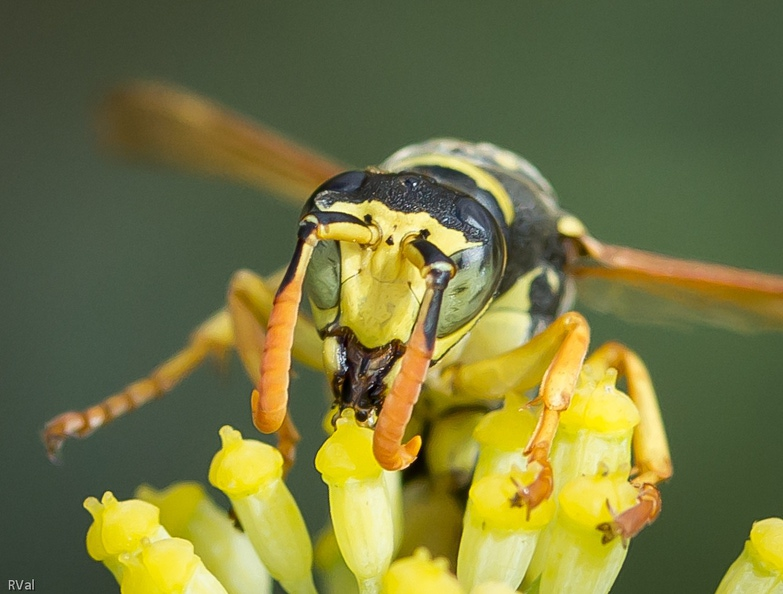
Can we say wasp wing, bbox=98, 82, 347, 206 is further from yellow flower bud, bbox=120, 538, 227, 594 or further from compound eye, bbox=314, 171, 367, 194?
yellow flower bud, bbox=120, 538, 227, 594

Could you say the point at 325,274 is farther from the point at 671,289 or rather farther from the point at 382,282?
the point at 671,289

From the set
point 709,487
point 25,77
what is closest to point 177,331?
point 25,77

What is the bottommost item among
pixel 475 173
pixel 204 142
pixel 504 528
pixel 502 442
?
pixel 504 528

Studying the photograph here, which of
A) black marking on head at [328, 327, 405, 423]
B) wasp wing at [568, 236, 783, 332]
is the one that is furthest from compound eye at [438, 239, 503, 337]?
wasp wing at [568, 236, 783, 332]

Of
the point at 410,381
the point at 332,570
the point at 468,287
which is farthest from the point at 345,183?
the point at 332,570

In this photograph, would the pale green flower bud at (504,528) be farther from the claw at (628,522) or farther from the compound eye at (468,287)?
the compound eye at (468,287)

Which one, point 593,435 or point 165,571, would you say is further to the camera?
point 593,435

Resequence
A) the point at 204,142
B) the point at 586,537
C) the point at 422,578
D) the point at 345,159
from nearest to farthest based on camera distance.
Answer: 1. the point at 422,578
2. the point at 586,537
3. the point at 204,142
4. the point at 345,159
